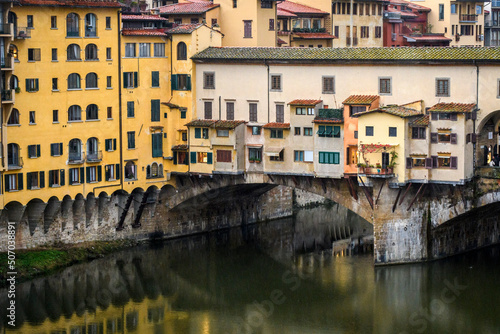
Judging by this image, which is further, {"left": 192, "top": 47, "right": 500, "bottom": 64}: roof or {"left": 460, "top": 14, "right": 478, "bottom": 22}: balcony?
{"left": 460, "top": 14, "right": 478, "bottom": 22}: balcony

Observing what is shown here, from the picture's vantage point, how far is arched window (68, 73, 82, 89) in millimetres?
64375

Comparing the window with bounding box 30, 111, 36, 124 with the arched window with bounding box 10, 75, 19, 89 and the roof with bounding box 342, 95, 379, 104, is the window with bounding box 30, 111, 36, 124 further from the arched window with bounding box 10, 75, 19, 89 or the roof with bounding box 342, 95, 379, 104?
the roof with bounding box 342, 95, 379, 104

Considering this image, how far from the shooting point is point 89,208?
66.4 metres

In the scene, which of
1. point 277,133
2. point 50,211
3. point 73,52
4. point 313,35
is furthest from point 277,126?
point 313,35

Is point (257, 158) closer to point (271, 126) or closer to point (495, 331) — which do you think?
point (271, 126)

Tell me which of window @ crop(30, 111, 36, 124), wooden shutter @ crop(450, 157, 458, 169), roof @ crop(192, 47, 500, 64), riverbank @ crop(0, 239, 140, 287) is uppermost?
→ roof @ crop(192, 47, 500, 64)

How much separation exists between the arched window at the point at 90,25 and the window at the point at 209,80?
6.10 m

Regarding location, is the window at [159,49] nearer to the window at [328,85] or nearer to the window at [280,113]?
the window at [280,113]

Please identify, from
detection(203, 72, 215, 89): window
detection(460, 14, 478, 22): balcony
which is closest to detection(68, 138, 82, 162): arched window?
detection(203, 72, 215, 89): window

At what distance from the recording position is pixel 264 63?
Result: 65062 mm

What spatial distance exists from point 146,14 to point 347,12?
19.5 m

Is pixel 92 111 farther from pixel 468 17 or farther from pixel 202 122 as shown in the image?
pixel 468 17

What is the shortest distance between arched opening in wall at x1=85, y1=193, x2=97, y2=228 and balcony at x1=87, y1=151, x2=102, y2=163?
6.06 feet

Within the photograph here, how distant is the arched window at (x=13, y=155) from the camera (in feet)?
203
